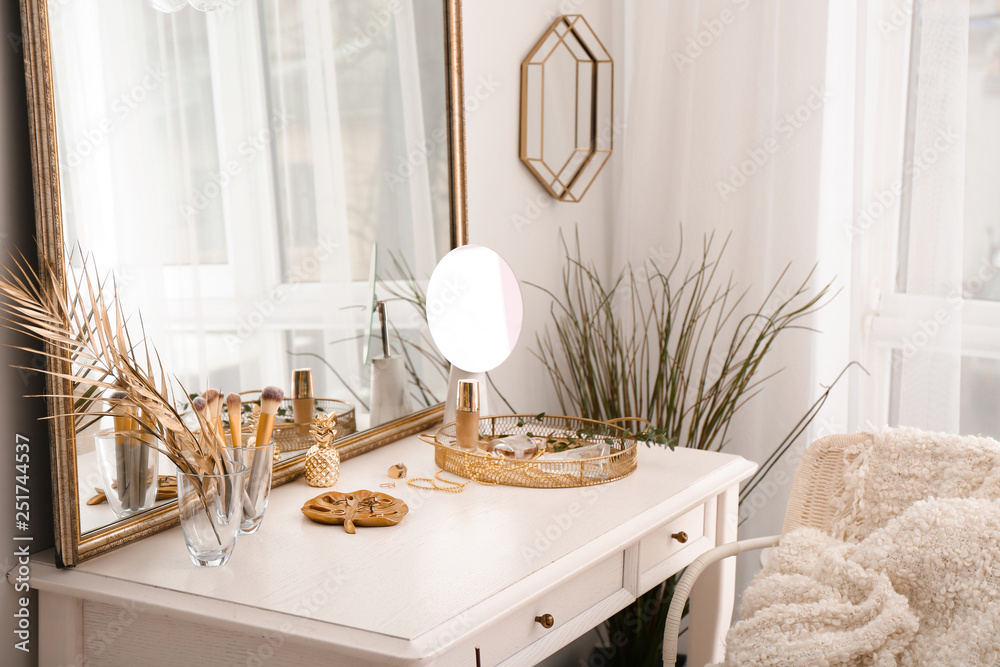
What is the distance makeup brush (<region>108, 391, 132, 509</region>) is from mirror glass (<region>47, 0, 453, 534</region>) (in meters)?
0.03

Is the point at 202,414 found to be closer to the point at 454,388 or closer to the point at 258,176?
the point at 258,176

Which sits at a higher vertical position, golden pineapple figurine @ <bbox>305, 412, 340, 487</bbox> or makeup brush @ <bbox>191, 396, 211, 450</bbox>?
makeup brush @ <bbox>191, 396, 211, 450</bbox>

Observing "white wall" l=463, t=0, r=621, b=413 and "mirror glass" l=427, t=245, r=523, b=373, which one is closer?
"mirror glass" l=427, t=245, r=523, b=373

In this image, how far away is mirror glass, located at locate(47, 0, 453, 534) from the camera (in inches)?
44.3

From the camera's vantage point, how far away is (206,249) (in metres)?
1.30

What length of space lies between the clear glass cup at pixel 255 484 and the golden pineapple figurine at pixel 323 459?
0.66 feet

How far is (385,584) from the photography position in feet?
3.42

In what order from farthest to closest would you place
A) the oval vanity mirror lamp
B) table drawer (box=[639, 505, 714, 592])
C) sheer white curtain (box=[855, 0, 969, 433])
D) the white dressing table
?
sheer white curtain (box=[855, 0, 969, 433]), the oval vanity mirror lamp, table drawer (box=[639, 505, 714, 592]), the white dressing table

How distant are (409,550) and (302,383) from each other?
436mm

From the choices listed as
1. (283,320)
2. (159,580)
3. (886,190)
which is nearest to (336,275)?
(283,320)

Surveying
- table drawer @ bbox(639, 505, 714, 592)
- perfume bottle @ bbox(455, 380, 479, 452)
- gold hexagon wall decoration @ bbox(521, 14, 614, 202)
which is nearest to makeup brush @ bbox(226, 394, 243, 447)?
perfume bottle @ bbox(455, 380, 479, 452)

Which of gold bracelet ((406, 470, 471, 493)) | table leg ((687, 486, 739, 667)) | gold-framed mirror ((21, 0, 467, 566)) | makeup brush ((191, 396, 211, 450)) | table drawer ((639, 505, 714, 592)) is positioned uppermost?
gold-framed mirror ((21, 0, 467, 566))

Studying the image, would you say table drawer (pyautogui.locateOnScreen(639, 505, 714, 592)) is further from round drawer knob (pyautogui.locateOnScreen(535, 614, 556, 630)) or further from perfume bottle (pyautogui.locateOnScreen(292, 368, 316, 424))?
perfume bottle (pyautogui.locateOnScreen(292, 368, 316, 424))

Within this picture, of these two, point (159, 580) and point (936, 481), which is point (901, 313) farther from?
point (159, 580)
